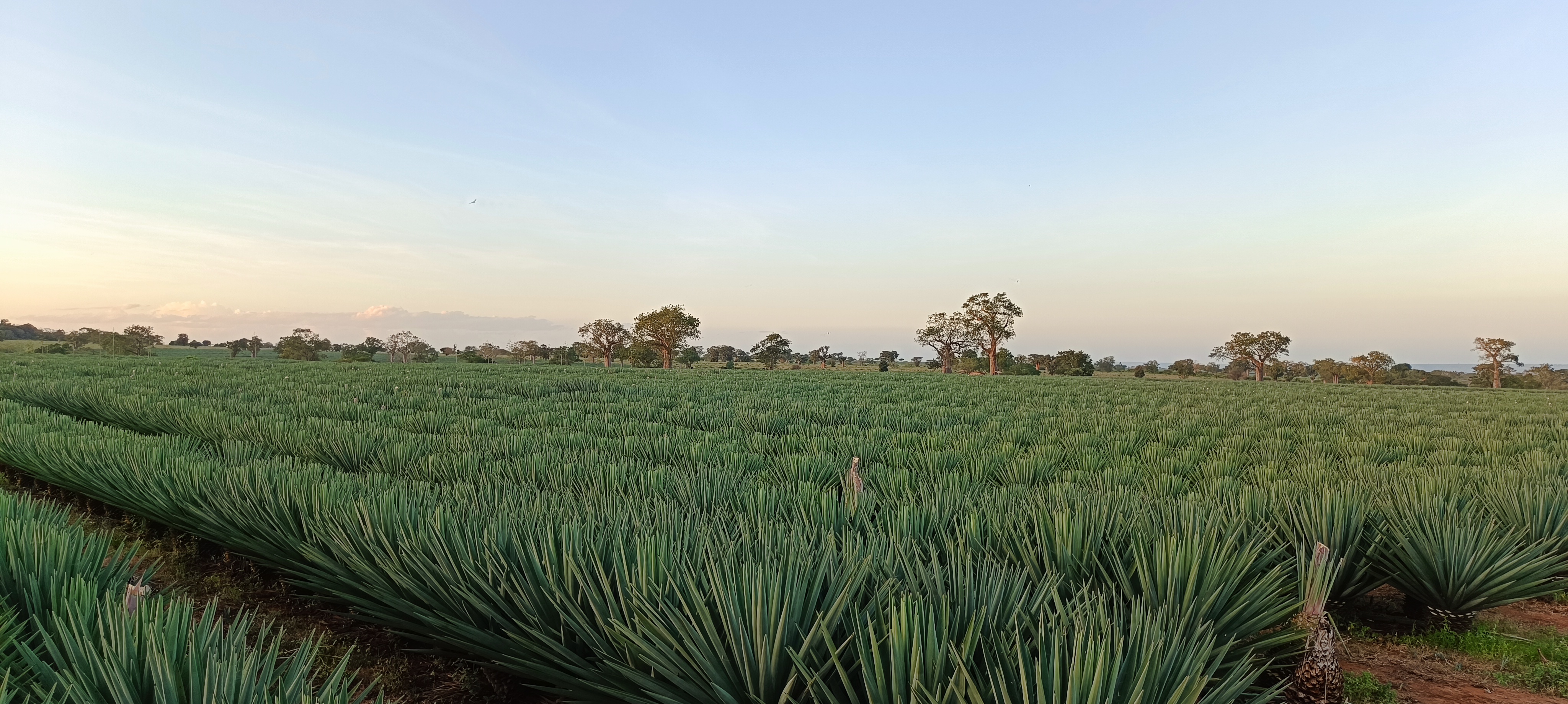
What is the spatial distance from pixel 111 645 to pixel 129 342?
96278 millimetres

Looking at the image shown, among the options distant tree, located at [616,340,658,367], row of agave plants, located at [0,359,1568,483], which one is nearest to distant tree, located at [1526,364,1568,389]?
row of agave plants, located at [0,359,1568,483]

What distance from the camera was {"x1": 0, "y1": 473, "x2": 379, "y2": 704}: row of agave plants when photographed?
131 centimetres

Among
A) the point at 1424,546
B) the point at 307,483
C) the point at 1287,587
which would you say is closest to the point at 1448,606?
the point at 1424,546

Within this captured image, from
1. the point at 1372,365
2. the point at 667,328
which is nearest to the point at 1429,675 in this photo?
the point at 667,328

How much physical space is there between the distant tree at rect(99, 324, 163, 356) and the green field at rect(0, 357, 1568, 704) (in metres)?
82.8

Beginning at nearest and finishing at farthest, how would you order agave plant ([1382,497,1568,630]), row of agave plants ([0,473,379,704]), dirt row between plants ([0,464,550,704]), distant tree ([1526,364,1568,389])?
row of agave plants ([0,473,379,704]) → dirt row between plants ([0,464,550,704]) → agave plant ([1382,497,1568,630]) → distant tree ([1526,364,1568,389])

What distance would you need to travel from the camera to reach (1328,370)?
72688 millimetres

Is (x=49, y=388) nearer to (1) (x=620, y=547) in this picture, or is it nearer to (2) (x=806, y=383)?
(1) (x=620, y=547)

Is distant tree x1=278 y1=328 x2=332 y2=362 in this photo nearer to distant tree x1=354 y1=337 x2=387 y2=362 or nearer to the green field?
distant tree x1=354 y1=337 x2=387 y2=362

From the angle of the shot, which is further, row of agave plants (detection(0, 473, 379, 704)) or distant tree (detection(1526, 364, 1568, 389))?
distant tree (detection(1526, 364, 1568, 389))

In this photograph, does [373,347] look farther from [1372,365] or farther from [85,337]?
[1372,365]

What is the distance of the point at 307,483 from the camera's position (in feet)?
10.8

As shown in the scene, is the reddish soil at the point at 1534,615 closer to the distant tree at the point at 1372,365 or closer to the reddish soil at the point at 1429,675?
the reddish soil at the point at 1429,675

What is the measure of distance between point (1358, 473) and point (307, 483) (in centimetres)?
683
